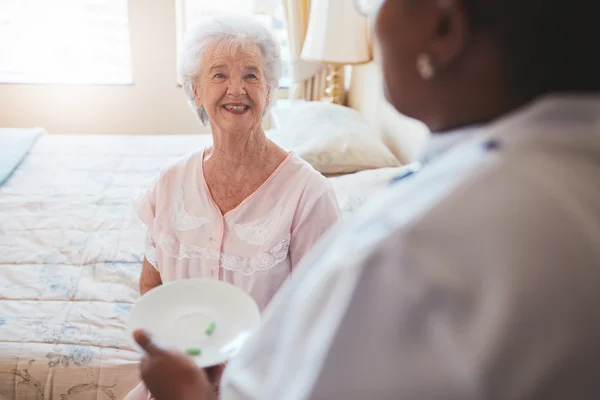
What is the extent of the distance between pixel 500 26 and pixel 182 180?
1073 mm

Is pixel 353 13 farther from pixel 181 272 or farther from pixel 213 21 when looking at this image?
pixel 181 272

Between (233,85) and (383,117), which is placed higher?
(233,85)

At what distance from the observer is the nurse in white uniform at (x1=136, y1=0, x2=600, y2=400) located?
0.38 m

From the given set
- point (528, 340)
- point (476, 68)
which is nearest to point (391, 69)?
point (476, 68)

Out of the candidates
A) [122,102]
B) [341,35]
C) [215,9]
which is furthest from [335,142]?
[122,102]

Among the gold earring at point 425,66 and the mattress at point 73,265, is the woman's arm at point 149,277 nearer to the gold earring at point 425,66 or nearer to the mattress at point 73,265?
the mattress at point 73,265

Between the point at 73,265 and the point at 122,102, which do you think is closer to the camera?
the point at 73,265

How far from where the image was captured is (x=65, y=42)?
13.1 feet

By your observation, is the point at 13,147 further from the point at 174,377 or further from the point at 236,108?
the point at 174,377

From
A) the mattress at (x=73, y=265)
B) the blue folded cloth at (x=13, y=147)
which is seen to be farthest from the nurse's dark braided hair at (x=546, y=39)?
the blue folded cloth at (x=13, y=147)

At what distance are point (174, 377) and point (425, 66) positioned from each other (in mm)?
481

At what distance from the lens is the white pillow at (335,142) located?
7.06 ft

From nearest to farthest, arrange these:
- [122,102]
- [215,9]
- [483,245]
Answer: [483,245] → [215,9] → [122,102]

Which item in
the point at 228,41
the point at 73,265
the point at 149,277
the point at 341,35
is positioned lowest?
the point at 73,265
